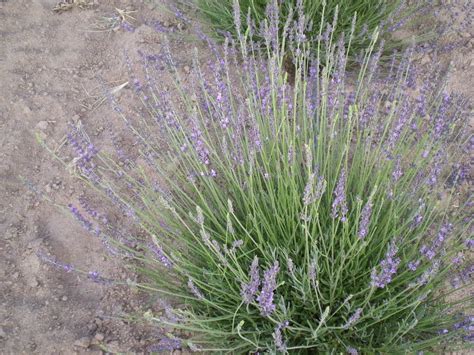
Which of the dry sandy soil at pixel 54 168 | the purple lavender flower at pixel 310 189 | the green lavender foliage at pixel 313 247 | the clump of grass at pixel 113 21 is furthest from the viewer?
the clump of grass at pixel 113 21

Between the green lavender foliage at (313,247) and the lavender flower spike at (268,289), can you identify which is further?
the green lavender foliage at (313,247)

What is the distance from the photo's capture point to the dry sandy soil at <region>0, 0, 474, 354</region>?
2398 millimetres

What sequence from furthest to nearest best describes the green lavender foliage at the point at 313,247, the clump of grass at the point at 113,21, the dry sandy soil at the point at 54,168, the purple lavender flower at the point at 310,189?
the clump of grass at the point at 113,21, the dry sandy soil at the point at 54,168, the green lavender foliage at the point at 313,247, the purple lavender flower at the point at 310,189

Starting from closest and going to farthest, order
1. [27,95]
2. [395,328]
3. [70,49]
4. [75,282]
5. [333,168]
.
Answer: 1. [395,328]
2. [333,168]
3. [75,282]
4. [27,95]
5. [70,49]

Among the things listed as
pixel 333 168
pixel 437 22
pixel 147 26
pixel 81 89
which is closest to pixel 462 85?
pixel 437 22

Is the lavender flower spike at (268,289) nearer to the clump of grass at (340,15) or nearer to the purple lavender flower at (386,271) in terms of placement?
the purple lavender flower at (386,271)

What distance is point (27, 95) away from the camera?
3.27 metres

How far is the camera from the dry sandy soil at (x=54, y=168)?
94.4 inches

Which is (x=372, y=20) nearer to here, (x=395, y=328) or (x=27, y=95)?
(x=395, y=328)

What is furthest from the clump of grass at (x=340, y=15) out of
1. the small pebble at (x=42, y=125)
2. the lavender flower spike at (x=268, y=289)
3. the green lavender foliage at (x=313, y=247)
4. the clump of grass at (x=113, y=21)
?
the lavender flower spike at (x=268, y=289)

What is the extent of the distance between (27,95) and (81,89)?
1.13 ft

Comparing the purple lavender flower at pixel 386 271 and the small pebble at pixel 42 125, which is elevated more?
the purple lavender flower at pixel 386 271

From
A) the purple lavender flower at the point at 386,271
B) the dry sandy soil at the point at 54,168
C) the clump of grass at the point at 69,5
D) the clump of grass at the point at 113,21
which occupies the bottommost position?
the dry sandy soil at the point at 54,168

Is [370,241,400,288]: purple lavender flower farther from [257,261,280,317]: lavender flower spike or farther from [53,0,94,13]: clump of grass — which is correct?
[53,0,94,13]: clump of grass
